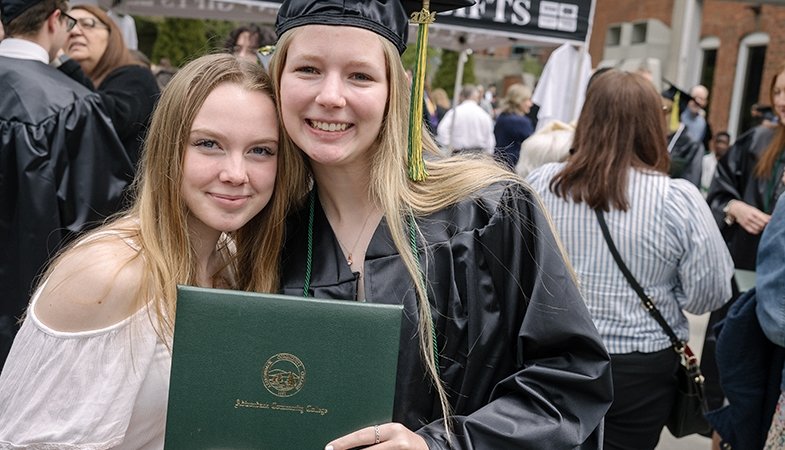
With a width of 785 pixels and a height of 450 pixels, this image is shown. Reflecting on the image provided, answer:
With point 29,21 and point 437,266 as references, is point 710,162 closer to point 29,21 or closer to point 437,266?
point 29,21

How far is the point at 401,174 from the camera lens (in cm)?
179

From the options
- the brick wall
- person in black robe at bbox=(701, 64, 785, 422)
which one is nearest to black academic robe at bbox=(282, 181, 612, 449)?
person in black robe at bbox=(701, 64, 785, 422)

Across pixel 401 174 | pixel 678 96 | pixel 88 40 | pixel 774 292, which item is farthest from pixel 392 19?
pixel 678 96

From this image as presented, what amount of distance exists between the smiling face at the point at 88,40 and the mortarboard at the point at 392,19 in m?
3.12

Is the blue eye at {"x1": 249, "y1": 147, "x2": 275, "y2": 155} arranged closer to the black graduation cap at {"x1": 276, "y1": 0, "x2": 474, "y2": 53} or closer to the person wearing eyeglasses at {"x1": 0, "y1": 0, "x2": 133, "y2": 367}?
the black graduation cap at {"x1": 276, "y1": 0, "x2": 474, "y2": 53}

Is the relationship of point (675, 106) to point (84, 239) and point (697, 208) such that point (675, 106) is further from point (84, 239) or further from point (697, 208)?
point (84, 239)

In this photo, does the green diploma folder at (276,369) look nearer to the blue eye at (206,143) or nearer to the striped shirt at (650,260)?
the blue eye at (206,143)

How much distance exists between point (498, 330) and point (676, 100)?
21.8 feet

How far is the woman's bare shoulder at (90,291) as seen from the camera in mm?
1540

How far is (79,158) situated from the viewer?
3.61 meters

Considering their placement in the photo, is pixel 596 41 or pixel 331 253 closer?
pixel 331 253

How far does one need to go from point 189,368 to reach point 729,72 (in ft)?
59.2

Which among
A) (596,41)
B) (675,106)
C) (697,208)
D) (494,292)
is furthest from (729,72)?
(494,292)

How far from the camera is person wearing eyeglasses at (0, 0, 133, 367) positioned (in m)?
3.39
